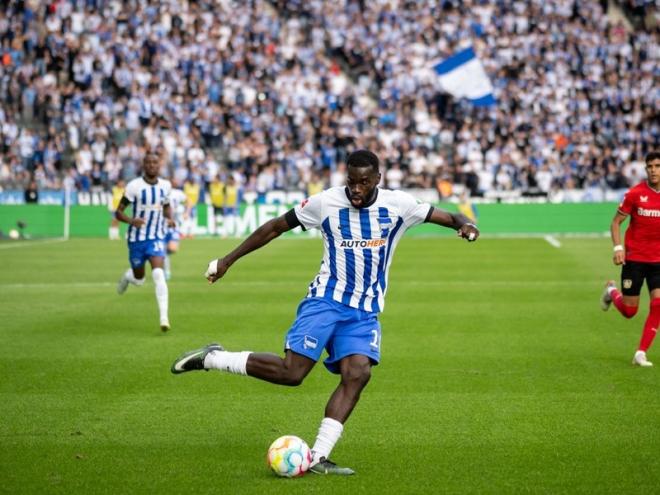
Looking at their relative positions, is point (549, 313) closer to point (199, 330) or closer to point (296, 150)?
point (199, 330)

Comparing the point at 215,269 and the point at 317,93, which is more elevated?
the point at 317,93

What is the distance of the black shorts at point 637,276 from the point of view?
37.8 ft

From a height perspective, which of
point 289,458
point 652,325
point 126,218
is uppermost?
point 126,218

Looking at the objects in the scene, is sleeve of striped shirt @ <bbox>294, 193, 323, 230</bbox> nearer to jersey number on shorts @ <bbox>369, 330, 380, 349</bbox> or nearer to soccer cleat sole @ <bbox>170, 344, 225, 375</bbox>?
jersey number on shorts @ <bbox>369, 330, 380, 349</bbox>

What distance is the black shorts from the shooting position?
37.8 feet

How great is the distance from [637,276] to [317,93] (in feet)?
94.1

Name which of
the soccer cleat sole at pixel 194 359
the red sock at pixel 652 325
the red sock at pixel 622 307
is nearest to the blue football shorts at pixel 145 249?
the red sock at pixel 622 307

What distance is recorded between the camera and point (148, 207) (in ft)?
47.1

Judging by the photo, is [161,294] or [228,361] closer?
[228,361]

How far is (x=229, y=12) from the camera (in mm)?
41969

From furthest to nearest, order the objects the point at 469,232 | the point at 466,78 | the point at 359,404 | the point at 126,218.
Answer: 1. the point at 466,78
2. the point at 126,218
3. the point at 359,404
4. the point at 469,232

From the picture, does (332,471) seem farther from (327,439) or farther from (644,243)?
(644,243)

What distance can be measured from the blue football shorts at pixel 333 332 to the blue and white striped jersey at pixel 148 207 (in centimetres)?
725

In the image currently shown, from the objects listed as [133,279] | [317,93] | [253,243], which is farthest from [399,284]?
[317,93]
